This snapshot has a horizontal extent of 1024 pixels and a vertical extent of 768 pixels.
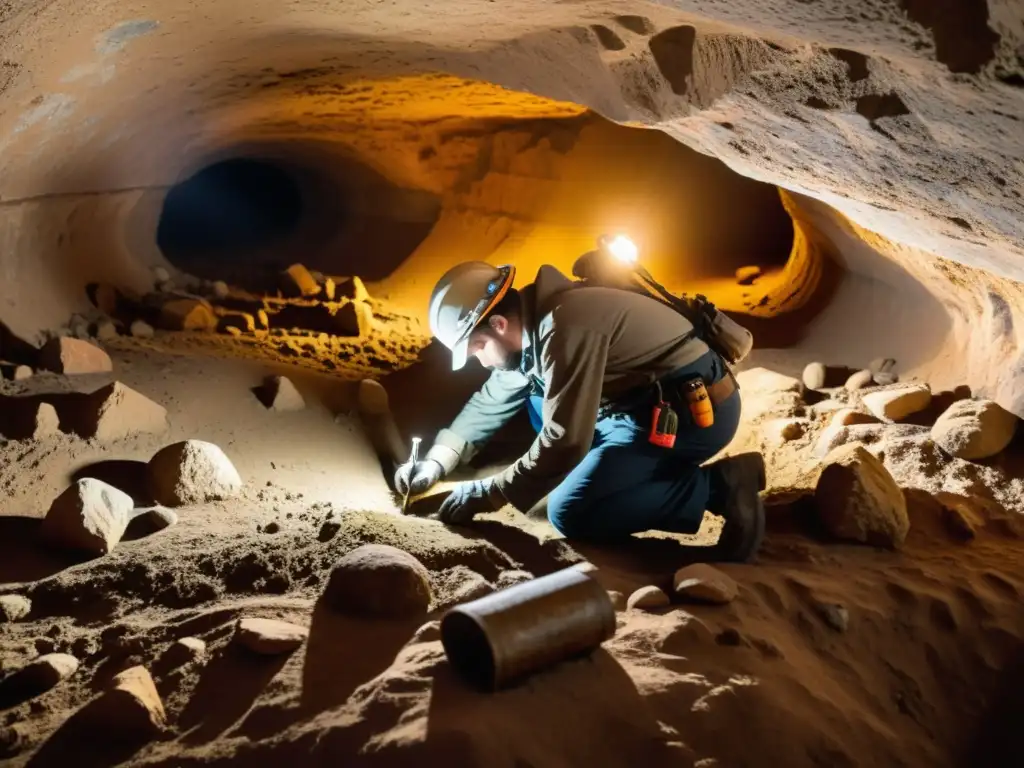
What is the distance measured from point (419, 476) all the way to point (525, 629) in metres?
1.54

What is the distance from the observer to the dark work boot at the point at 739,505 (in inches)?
104

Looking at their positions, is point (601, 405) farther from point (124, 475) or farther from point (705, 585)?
point (124, 475)

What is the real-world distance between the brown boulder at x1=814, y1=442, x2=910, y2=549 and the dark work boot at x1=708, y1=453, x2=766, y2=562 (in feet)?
0.92

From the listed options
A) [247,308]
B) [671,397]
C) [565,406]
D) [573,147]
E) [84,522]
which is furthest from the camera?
[573,147]

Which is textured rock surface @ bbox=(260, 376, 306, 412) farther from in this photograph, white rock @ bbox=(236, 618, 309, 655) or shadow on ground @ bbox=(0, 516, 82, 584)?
white rock @ bbox=(236, 618, 309, 655)

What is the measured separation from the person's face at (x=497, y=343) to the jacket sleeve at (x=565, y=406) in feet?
0.60

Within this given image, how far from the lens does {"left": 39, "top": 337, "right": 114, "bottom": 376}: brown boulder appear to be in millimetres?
3643

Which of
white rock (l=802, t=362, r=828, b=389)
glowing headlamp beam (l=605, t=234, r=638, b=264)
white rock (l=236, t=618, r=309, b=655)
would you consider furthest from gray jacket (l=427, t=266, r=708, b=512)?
white rock (l=802, t=362, r=828, b=389)

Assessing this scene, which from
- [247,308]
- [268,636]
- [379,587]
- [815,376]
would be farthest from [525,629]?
[247,308]

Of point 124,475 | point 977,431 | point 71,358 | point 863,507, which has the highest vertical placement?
point 71,358

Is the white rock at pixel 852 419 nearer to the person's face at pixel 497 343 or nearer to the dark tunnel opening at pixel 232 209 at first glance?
the person's face at pixel 497 343

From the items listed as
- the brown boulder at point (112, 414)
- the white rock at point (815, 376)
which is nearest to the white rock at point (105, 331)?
the brown boulder at point (112, 414)

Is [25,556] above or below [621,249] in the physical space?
below

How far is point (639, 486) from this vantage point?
9.28 feet
